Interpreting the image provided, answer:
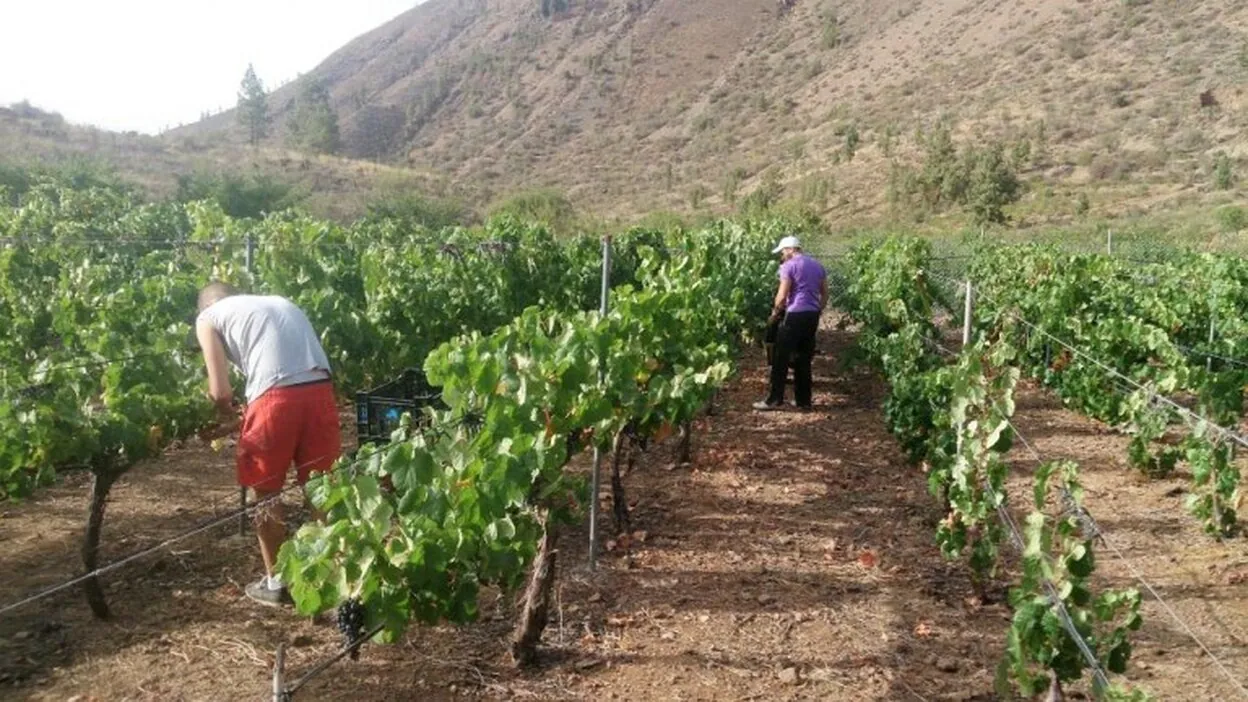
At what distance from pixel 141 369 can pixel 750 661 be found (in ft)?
9.84

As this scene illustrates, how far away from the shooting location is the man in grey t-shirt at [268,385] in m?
4.11

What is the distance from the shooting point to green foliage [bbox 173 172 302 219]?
99.7ft

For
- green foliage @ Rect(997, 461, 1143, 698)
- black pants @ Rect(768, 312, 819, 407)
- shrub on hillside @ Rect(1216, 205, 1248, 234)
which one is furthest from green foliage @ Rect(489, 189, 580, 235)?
green foliage @ Rect(997, 461, 1143, 698)

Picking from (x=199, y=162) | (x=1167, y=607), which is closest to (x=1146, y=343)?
(x=1167, y=607)

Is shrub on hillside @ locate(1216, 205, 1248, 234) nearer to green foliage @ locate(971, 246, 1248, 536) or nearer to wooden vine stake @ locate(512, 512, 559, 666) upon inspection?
green foliage @ locate(971, 246, 1248, 536)

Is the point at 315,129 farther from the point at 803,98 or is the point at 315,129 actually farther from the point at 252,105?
the point at 803,98

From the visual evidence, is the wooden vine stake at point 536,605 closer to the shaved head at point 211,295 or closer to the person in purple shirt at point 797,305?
the shaved head at point 211,295

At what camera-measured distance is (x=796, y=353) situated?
28.0 feet

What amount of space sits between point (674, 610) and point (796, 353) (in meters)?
4.35

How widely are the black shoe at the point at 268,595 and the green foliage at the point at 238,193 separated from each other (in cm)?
2722

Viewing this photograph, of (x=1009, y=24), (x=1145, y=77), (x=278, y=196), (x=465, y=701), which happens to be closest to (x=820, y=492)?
(x=465, y=701)

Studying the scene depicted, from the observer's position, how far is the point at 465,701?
3703mm

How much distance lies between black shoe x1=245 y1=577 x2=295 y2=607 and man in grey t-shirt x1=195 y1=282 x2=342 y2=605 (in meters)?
0.16

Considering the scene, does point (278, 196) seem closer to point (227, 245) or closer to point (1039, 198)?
point (1039, 198)
